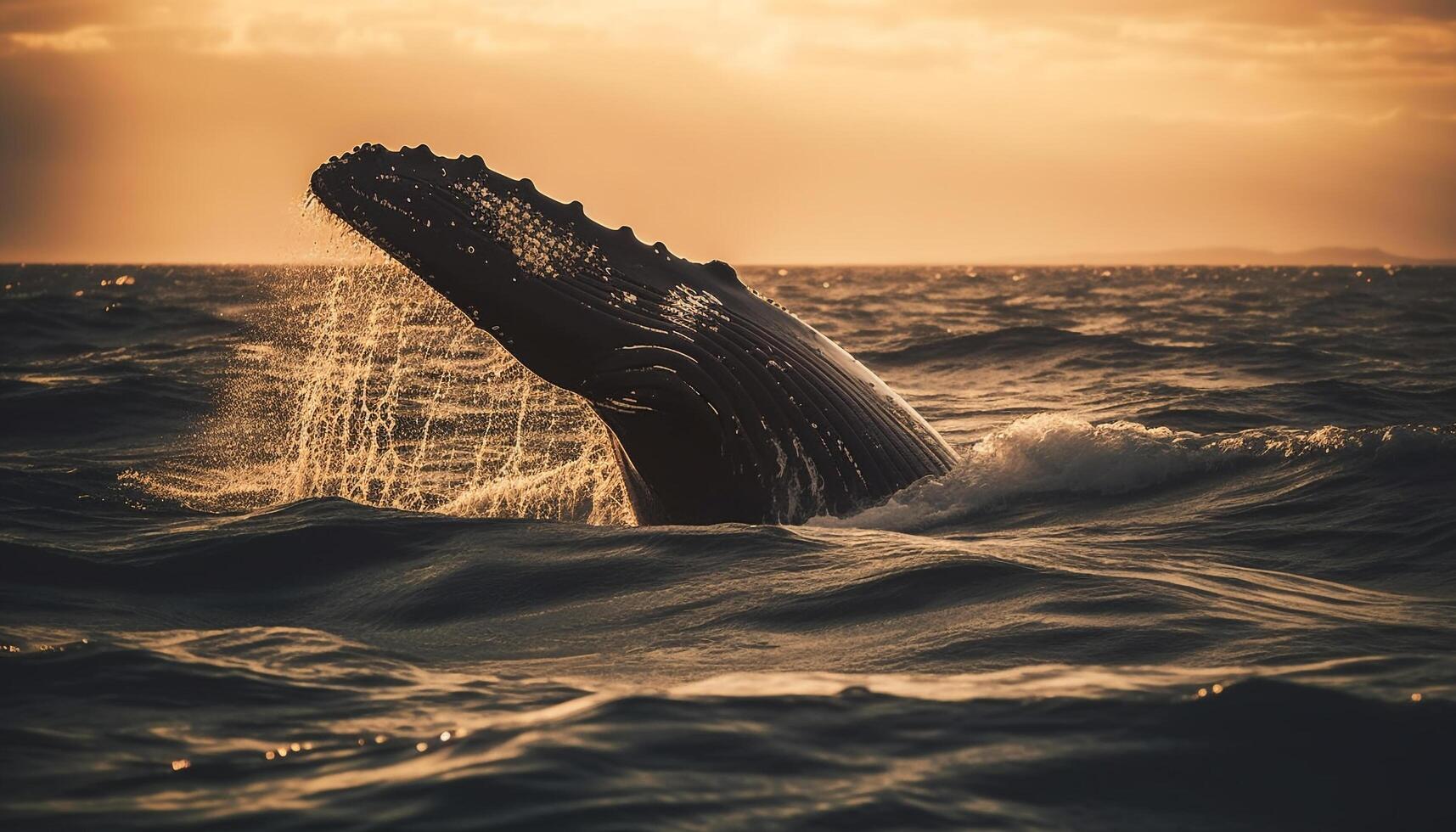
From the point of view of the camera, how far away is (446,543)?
768 cm

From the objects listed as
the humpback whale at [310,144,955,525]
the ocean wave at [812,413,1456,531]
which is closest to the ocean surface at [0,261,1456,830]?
the ocean wave at [812,413,1456,531]

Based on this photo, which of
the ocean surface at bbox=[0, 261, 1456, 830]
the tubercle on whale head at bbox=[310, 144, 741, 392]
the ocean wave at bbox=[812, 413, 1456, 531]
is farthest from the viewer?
the ocean wave at bbox=[812, 413, 1456, 531]

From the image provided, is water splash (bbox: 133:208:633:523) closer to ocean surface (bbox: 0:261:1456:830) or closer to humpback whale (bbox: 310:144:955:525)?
ocean surface (bbox: 0:261:1456:830)

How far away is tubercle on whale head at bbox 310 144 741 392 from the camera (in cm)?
711

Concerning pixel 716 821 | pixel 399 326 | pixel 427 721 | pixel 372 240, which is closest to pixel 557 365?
pixel 372 240

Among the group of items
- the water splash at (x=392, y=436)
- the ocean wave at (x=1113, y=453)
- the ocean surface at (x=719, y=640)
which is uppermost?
the water splash at (x=392, y=436)

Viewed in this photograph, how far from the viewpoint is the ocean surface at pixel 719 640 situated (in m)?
3.74

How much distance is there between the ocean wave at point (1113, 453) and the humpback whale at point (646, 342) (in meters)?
0.95

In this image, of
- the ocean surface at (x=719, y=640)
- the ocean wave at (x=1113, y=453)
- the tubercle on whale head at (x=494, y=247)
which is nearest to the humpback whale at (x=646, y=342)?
the tubercle on whale head at (x=494, y=247)

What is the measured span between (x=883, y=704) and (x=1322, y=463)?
6299 millimetres

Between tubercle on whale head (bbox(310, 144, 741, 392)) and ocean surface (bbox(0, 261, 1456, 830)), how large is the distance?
18.6 inches

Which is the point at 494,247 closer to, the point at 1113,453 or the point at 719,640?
the point at 719,640

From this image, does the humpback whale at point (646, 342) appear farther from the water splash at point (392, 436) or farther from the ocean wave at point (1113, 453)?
the ocean wave at point (1113, 453)

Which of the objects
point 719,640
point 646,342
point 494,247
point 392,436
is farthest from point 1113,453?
point 392,436
